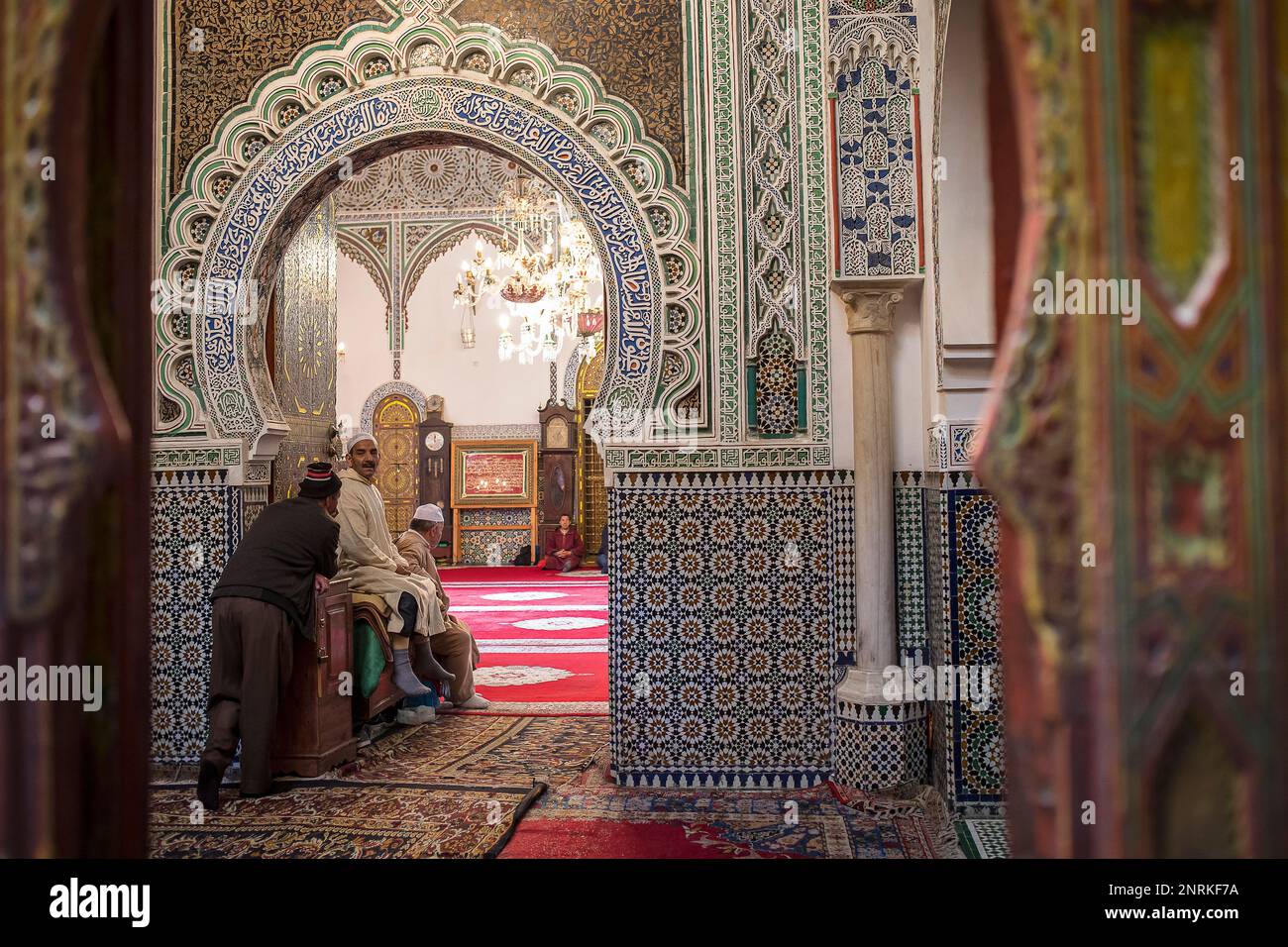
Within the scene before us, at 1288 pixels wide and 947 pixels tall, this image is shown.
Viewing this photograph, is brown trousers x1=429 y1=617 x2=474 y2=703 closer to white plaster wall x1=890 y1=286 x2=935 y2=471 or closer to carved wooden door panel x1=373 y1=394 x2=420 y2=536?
white plaster wall x1=890 y1=286 x2=935 y2=471

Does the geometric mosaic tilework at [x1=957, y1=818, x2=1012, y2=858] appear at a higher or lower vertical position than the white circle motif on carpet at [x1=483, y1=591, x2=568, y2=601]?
lower

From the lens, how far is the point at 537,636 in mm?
→ 6719

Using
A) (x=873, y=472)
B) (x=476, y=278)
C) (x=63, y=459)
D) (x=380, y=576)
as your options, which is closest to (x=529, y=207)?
(x=476, y=278)

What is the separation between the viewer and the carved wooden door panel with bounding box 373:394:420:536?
38.0 feet

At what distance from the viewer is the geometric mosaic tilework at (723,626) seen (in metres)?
3.44

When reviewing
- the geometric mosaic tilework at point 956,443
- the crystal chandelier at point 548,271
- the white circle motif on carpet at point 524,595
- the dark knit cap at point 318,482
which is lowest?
the white circle motif on carpet at point 524,595

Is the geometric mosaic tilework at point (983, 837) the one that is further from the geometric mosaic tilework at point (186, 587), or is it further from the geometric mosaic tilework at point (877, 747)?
the geometric mosaic tilework at point (186, 587)

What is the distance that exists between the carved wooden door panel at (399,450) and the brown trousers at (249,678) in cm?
834

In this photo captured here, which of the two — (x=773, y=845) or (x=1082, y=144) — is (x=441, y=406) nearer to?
(x=773, y=845)

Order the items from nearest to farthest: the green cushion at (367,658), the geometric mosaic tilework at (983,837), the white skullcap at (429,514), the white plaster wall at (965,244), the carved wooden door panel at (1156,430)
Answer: the carved wooden door panel at (1156,430) → the geometric mosaic tilework at (983,837) → the white plaster wall at (965,244) → the green cushion at (367,658) → the white skullcap at (429,514)

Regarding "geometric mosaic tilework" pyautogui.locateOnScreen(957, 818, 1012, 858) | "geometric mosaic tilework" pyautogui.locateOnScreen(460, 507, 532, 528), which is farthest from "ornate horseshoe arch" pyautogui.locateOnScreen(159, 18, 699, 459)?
"geometric mosaic tilework" pyautogui.locateOnScreen(460, 507, 532, 528)

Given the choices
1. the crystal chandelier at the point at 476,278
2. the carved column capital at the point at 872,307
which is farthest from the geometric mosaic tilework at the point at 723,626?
the crystal chandelier at the point at 476,278

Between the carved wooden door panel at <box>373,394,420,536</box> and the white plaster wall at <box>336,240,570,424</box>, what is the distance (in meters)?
0.26
